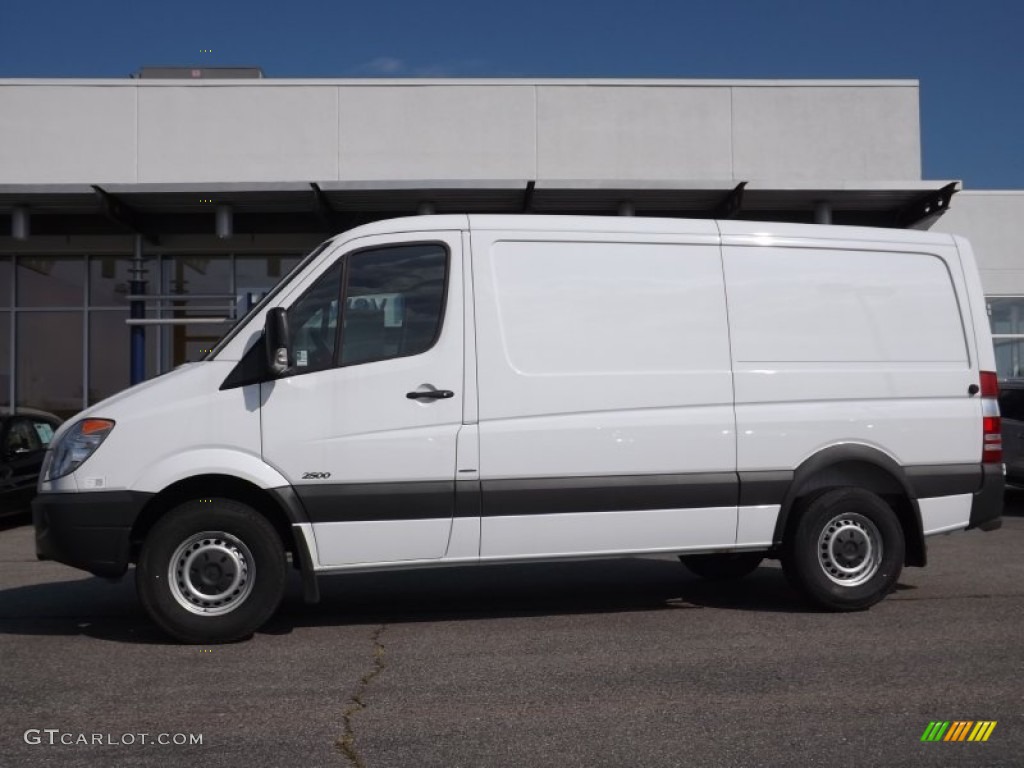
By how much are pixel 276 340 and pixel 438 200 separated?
9.88 m

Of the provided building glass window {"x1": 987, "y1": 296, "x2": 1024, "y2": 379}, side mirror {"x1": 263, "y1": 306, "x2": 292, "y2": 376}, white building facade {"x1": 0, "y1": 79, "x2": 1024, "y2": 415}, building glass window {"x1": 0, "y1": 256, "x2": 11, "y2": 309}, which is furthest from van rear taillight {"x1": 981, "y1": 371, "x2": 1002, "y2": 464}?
building glass window {"x1": 0, "y1": 256, "x2": 11, "y2": 309}

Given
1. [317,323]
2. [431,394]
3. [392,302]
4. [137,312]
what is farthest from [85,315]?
[431,394]

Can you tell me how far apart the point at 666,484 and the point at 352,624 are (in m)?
2.15

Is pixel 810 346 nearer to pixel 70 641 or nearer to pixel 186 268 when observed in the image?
pixel 70 641

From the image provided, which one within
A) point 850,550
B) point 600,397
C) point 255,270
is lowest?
point 850,550

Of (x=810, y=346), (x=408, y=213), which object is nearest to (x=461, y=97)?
A: (x=408, y=213)

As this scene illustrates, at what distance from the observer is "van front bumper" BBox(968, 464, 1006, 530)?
705cm

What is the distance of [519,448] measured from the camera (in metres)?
6.32

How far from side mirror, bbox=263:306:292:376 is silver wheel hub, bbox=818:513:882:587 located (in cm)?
349

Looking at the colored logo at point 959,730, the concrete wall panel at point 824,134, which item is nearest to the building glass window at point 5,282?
the concrete wall panel at point 824,134

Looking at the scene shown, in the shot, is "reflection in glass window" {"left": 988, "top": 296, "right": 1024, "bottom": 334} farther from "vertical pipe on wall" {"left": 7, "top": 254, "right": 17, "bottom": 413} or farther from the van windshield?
"vertical pipe on wall" {"left": 7, "top": 254, "right": 17, "bottom": 413}

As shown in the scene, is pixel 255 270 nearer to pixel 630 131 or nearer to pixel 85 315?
pixel 85 315

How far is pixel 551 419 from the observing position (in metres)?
6.37

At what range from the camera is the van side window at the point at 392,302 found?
625cm
